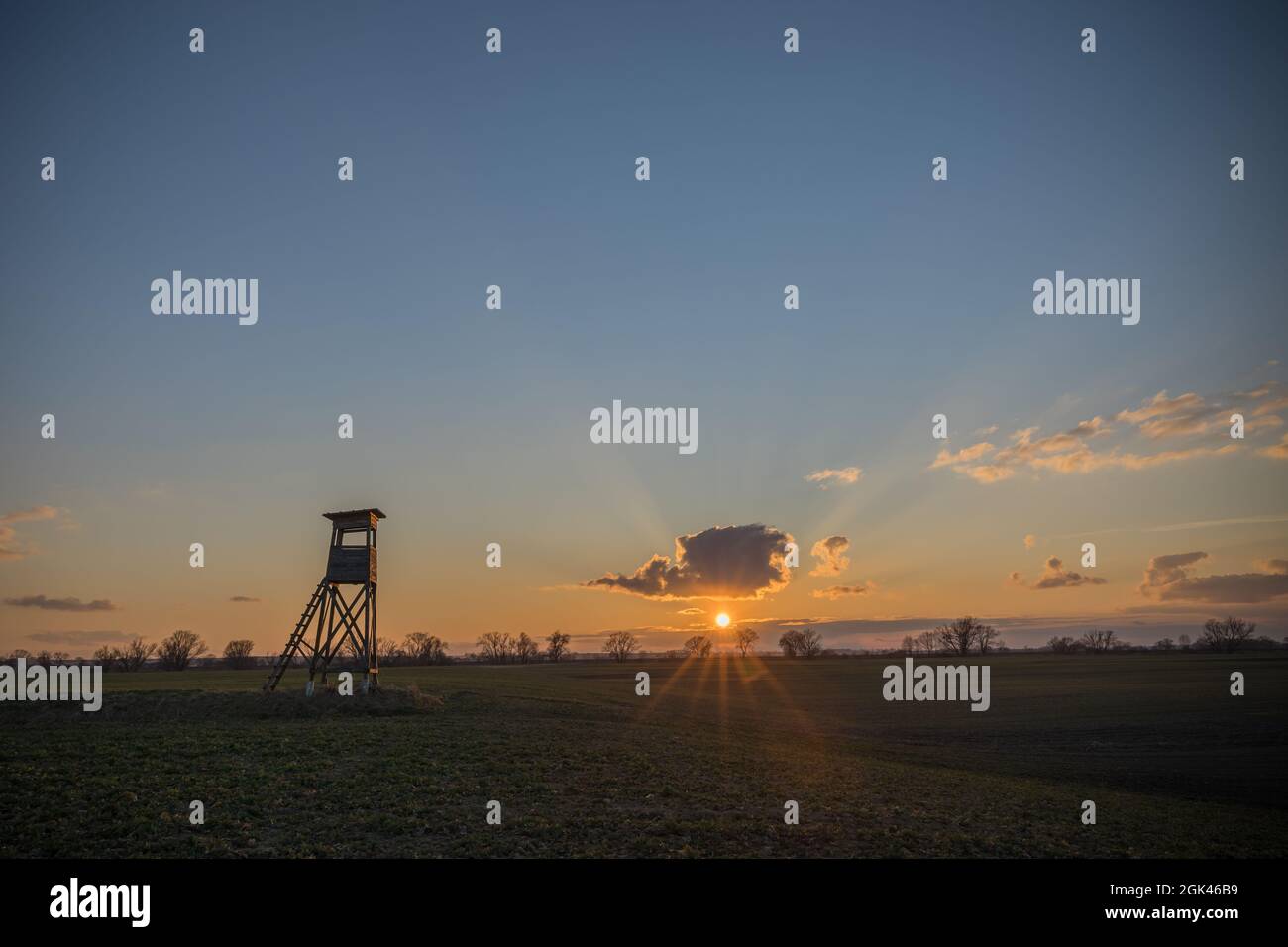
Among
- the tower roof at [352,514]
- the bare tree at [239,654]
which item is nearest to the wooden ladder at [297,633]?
the tower roof at [352,514]

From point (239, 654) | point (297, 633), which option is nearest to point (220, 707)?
point (297, 633)

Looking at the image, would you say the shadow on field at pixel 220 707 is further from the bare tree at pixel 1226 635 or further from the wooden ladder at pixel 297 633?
the bare tree at pixel 1226 635

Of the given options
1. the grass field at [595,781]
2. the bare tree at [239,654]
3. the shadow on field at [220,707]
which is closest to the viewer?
the grass field at [595,781]

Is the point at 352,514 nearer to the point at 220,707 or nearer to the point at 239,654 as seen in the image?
the point at 220,707

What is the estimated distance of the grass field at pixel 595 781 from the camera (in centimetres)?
1712

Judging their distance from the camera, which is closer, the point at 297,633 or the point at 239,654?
the point at 297,633

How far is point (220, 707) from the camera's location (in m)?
35.8

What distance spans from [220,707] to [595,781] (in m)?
22.9

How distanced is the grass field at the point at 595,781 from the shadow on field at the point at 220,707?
0.13 m

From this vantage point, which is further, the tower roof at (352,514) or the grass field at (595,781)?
the tower roof at (352,514)
